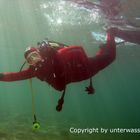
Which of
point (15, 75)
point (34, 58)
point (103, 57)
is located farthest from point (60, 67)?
point (103, 57)

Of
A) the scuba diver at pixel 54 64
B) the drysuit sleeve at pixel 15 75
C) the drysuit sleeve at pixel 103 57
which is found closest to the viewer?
the drysuit sleeve at pixel 15 75

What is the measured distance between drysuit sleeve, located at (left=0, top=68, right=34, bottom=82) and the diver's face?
12.6 inches

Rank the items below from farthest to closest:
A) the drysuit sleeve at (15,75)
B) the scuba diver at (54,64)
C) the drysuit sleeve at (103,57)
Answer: the drysuit sleeve at (103,57) < the scuba diver at (54,64) < the drysuit sleeve at (15,75)

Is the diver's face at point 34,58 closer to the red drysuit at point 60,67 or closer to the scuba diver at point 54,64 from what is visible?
the scuba diver at point 54,64

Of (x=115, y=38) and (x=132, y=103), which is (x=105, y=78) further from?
(x=132, y=103)

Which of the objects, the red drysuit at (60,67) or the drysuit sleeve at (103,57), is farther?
the drysuit sleeve at (103,57)

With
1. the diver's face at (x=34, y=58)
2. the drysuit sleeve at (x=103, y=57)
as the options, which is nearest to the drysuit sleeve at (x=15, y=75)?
the diver's face at (x=34, y=58)

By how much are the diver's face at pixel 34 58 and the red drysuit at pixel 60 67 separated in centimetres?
11

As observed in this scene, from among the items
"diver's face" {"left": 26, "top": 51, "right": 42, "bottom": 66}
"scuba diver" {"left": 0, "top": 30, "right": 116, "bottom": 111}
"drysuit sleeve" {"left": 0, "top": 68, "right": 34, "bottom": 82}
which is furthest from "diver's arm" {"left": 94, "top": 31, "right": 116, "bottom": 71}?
"drysuit sleeve" {"left": 0, "top": 68, "right": 34, "bottom": 82}

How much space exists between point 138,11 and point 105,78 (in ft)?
73.0

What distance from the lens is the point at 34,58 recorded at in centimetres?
644

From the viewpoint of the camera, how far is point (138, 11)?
10.6m

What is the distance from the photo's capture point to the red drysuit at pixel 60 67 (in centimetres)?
652

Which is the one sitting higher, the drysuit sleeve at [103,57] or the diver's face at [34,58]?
the diver's face at [34,58]
